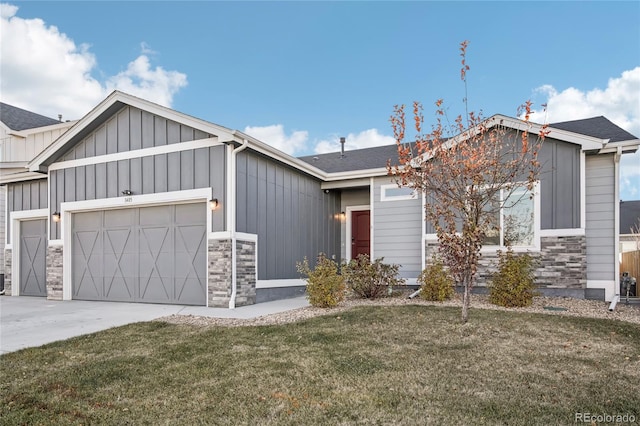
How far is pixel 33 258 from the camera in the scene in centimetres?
1167

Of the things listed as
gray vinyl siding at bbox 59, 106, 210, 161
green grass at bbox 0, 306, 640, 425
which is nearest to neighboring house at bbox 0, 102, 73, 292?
gray vinyl siding at bbox 59, 106, 210, 161

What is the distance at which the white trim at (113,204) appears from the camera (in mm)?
8555

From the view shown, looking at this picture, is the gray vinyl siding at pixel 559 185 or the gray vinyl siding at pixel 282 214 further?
the gray vinyl siding at pixel 282 214

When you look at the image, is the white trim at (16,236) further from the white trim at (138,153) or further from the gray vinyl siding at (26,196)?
the white trim at (138,153)

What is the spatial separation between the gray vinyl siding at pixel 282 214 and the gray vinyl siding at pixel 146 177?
1.55 feet

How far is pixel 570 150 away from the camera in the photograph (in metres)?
8.50

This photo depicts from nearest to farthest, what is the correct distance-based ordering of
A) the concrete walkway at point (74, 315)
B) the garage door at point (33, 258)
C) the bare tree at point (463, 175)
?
the bare tree at point (463, 175)
the concrete walkway at point (74, 315)
the garage door at point (33, 258)

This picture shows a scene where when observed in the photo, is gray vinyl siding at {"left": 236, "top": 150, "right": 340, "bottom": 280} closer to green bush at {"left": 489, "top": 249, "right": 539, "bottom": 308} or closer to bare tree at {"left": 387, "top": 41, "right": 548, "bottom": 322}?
bare tree at {"left": 387, "top": 41, "right": 548, "bottom": 322}

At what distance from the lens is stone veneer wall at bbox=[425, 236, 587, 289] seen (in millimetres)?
8289

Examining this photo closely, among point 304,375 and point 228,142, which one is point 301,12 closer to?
point 228,142

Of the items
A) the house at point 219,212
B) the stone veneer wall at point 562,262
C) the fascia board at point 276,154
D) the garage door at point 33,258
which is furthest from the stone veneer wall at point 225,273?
the garage door at point 33,258

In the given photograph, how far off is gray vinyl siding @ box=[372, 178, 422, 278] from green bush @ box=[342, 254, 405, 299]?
169 cm

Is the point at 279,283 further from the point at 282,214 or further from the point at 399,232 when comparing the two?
the point at 399,232

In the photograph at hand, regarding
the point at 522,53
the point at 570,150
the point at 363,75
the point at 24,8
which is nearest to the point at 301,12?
the point at 363,75
